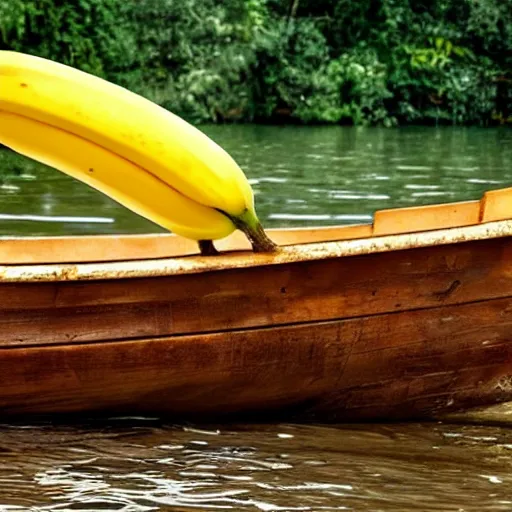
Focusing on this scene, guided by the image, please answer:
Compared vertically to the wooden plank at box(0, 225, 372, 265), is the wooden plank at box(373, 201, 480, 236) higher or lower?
higher

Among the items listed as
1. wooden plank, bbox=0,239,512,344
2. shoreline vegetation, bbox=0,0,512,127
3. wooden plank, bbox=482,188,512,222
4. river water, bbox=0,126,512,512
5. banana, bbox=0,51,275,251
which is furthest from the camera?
shoreline vegetation, bbox=0,0,512,127

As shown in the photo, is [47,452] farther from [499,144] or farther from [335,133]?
[335,133]

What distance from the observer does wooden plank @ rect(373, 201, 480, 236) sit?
3.93 meters

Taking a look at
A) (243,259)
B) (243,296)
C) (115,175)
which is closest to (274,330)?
(243,296)

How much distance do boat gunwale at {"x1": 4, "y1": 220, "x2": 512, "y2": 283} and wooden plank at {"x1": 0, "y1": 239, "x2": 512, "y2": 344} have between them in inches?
1.9

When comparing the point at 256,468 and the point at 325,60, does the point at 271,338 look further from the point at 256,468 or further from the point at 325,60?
the point at 325,60

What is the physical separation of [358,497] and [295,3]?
2366 cm

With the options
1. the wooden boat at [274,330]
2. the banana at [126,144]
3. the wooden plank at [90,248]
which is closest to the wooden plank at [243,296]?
the wooden boat at [274,330]

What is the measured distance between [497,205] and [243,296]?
944 millimetres

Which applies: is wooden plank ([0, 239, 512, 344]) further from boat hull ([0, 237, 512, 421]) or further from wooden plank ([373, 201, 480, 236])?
wooden plank ([373, 201, 480, 236])

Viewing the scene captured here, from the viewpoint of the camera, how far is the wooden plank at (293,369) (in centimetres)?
326

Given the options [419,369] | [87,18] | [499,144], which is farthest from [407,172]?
[419,369]

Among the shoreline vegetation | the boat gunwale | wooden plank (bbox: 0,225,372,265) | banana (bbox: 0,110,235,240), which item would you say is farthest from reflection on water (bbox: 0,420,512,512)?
the shoreline vegetation

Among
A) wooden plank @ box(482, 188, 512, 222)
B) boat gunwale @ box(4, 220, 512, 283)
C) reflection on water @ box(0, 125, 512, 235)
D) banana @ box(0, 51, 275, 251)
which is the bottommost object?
reflection on water @ box(0, 125, 512, 235)
